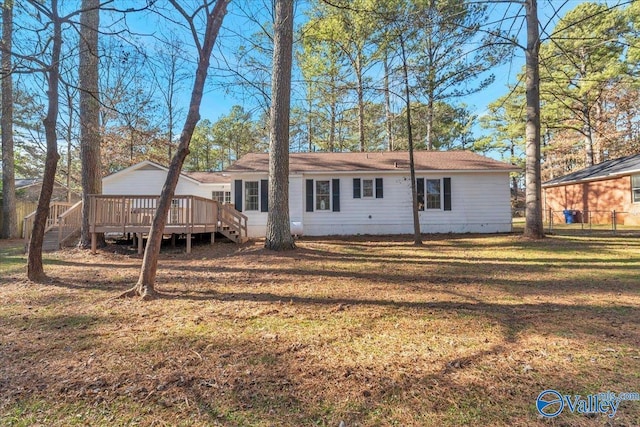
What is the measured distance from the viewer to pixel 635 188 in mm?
16125

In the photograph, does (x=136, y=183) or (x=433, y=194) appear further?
(x=136, y=183)

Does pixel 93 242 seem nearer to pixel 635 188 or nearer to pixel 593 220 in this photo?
pixel 635 188

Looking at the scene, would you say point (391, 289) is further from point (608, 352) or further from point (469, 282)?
point (608, 352)

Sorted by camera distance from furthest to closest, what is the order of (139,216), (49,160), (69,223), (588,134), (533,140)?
(588,134) → (533,140) → (69,223) → (139,216) → (49,160)

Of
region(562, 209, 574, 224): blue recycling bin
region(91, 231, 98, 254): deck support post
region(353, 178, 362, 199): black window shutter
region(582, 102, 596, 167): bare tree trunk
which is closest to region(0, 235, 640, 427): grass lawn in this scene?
region(91, 231, 98, 254): deck support post

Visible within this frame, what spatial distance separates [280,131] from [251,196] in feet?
17.6

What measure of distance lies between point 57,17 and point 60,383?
551 cm

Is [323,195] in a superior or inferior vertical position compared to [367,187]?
inferior

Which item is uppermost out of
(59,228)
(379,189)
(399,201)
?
(379,189)

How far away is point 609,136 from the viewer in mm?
22031

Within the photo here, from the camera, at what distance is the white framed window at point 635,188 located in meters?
16.0

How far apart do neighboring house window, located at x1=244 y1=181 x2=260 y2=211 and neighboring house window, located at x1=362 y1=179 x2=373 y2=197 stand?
4.56 metres

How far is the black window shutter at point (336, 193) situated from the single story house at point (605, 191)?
35.6ft

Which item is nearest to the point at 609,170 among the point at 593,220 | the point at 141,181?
the point at 593,220
